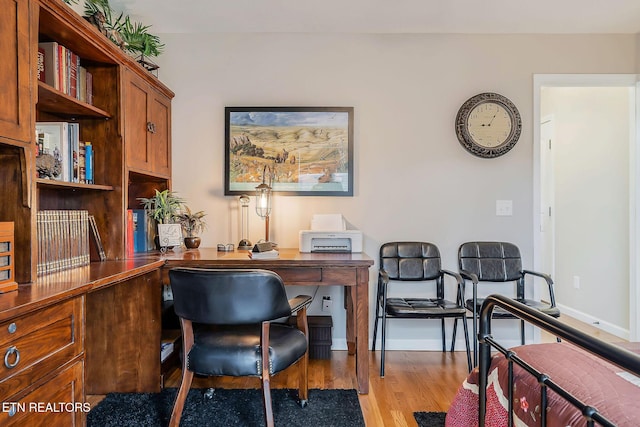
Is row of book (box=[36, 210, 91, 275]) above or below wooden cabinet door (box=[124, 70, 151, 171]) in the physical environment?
below

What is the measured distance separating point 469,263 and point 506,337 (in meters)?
0.71

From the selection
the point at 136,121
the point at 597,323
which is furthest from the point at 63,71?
the point at 597,323

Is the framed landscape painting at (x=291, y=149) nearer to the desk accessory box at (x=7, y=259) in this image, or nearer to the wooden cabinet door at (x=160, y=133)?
the wooden cabinet door at (x=160, y=133)

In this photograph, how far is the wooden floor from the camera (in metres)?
1.89

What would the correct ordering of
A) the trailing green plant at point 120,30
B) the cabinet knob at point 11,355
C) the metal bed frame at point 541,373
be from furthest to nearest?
the trailing green plant at point 120,30 < the cabinet knob at point 11,355 < the metal bed frame at point 541,373

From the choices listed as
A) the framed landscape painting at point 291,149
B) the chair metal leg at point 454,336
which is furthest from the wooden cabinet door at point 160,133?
the chair metal leg at point 454,336

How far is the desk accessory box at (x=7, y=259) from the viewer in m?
1.19

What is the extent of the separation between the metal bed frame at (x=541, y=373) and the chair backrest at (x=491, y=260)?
1506 mm

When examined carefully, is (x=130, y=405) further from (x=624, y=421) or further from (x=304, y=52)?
(x=304, y=52)

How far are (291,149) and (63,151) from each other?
145 cm

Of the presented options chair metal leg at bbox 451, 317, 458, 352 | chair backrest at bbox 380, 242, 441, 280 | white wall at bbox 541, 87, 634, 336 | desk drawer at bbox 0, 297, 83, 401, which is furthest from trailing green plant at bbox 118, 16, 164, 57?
white wall at bbox 541, 87, 634, 336

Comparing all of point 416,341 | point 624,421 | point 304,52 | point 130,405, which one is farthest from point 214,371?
point 304,52

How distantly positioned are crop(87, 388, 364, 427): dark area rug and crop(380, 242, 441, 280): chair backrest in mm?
917

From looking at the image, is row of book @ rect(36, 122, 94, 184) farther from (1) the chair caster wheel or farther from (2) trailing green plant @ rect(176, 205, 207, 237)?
(1) the chair caster wheel
